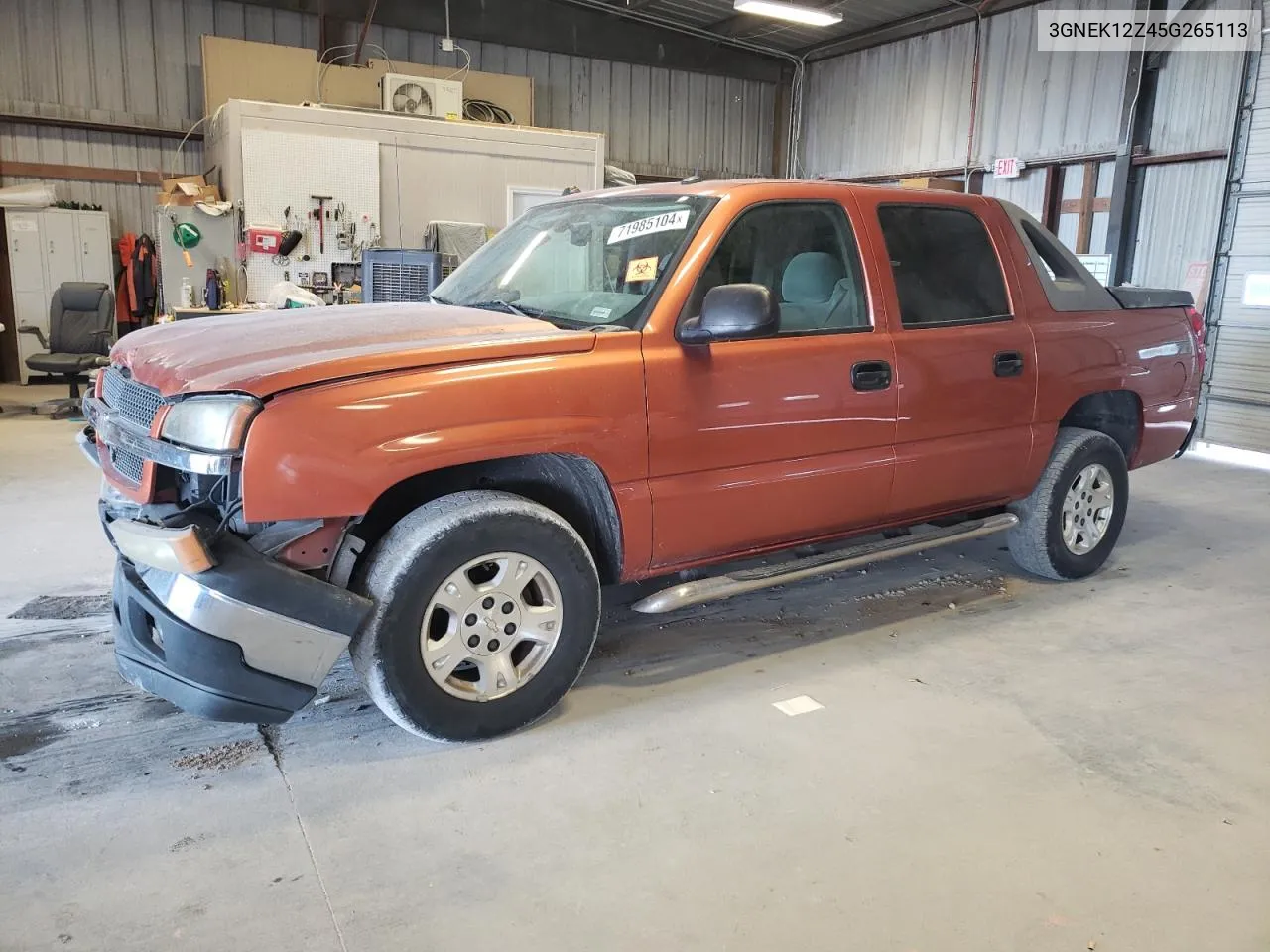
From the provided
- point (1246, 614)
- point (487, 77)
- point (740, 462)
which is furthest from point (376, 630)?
point (487, 77)

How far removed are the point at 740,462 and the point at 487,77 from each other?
11.0 meters

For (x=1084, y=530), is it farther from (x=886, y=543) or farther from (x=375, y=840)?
(x=375, y=840)

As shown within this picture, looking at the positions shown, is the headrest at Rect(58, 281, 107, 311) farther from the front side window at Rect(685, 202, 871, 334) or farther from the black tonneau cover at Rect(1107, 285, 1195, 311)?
the black tonneau cover at Rect(1107, 285, 1195, 311)

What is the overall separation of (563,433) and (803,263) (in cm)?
127

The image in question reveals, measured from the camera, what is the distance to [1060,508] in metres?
4.30

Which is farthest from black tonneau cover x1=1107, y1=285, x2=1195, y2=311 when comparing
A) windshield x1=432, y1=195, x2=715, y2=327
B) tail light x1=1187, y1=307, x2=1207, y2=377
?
windshield x1=432, y1=195, x2=715, y2=327

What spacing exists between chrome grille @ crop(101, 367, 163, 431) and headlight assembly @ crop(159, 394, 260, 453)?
6.3 inches

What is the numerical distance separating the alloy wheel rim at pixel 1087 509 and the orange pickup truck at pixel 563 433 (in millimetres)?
216

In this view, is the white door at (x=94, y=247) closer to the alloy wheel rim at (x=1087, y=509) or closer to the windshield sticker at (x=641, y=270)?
the windshield sticker at (x=641, y=270)

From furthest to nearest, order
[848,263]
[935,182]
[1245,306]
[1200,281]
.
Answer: [935,182]
[1200,281]
[1245,306]
[848,263]

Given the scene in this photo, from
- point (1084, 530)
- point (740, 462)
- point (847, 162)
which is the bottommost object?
point (1084, 530)

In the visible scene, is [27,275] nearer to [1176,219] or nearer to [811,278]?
[811,278]

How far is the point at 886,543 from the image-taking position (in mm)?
3750

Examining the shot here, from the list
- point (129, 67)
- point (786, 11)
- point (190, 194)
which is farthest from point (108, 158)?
point (786, 11)
